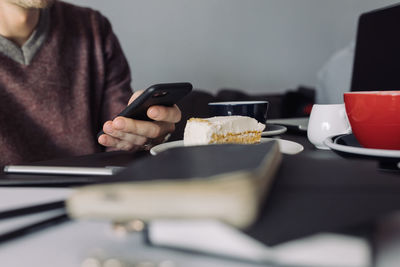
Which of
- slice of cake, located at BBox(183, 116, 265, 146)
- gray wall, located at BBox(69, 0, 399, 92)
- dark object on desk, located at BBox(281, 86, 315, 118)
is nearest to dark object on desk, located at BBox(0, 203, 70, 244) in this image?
slice of cake, located at BBox(183, 116, 265, 146)

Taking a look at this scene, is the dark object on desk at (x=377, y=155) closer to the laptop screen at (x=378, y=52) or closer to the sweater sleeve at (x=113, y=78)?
the laptop screen at (x=378, y=52)

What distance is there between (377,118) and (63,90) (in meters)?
0.83

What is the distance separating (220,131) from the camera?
0.52 meters

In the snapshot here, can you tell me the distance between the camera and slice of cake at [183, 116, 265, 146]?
501mm

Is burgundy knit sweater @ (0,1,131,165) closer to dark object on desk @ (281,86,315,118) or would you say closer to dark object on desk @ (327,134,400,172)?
dark object on desk @ (327,134,400,172)

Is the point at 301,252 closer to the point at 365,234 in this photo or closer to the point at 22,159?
the point at 365,234

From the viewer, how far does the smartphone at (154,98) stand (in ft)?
1.85

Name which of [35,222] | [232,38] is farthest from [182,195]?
[232,38]

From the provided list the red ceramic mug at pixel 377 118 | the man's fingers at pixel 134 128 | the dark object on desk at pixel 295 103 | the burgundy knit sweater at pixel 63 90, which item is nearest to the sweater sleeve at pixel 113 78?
the burgundy knit sweater at pixel 63 90

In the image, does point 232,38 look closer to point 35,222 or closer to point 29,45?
point 29,45

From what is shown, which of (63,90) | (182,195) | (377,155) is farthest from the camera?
(63,90)

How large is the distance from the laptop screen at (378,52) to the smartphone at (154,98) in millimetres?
515

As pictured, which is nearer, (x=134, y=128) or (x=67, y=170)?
(x=67, y=170)

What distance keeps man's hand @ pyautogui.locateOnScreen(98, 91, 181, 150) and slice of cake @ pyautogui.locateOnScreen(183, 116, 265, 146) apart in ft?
0.50
